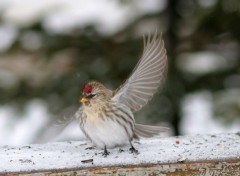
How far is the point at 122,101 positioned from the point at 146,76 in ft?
0.63

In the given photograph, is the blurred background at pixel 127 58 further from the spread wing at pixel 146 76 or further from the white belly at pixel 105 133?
the white belly at pixel 105 133

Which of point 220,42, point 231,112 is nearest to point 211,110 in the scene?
point 231,112

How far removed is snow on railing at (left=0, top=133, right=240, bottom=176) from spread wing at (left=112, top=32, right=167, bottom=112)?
240mm

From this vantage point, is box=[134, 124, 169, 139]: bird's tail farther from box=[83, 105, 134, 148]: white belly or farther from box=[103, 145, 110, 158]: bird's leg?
box=[103, 145, 110, 158]: bird's leg

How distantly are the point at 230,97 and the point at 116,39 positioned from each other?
979mm

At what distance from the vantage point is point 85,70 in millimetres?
5730

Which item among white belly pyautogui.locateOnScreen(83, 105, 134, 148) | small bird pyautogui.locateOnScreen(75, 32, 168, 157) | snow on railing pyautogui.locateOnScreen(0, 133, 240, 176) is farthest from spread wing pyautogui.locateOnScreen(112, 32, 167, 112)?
snow on railing pyautogui.locateOnScreen(0, 133, 240, 176)

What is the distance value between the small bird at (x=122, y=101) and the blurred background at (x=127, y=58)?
180cm

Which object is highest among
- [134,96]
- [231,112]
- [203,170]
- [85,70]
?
[85,70]

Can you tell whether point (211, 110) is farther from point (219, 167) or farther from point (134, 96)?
point (219, 167)

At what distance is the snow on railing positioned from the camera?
2.94 meters

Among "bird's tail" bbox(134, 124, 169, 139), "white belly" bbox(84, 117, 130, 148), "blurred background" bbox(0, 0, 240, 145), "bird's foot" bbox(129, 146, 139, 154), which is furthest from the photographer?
"blurred background" bbox(0, 0, 240, 145)

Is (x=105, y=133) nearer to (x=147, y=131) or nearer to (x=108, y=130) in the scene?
(x=108, y=130)

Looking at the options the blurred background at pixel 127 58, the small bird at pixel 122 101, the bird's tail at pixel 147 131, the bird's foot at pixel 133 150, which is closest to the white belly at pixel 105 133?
the small bird at pixel 122 101
